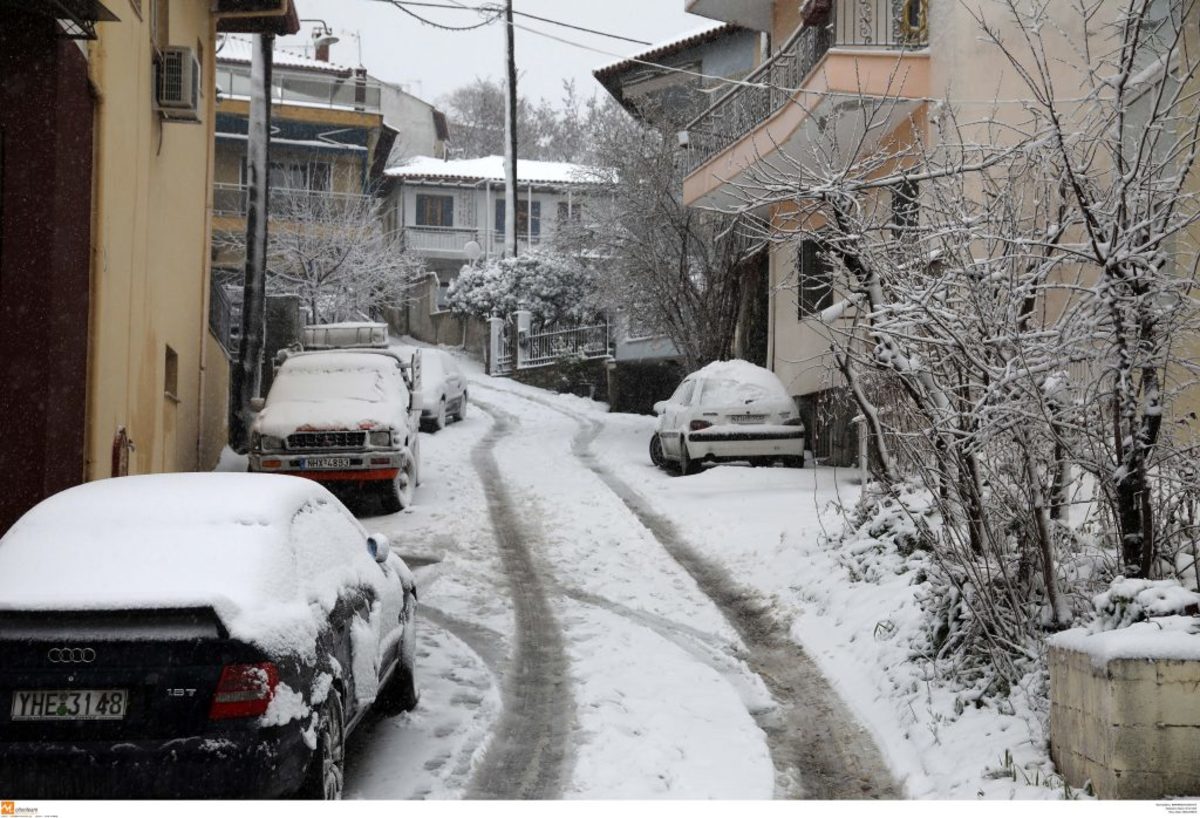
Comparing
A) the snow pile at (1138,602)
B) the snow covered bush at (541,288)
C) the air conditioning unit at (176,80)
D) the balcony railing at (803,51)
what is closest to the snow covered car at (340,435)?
the air conditioning unit at (176,80)

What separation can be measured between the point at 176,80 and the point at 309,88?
1016 cm

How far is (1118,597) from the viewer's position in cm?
546

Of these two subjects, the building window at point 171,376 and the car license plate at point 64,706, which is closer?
the car license plate at point 64,706

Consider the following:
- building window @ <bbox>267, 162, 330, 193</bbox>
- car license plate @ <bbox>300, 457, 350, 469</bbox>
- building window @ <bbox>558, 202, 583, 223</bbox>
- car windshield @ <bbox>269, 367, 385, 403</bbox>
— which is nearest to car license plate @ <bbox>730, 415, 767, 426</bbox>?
car windshield @ <bbox>269, 367, 385, 403</bbox>

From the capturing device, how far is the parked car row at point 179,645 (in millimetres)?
4523

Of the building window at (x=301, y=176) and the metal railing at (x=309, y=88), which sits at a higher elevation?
the building window at (x=301, y=176)

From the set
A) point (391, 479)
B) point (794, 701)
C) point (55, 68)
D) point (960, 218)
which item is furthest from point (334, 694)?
point (391, 479)

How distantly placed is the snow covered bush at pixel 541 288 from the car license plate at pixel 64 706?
27.0m

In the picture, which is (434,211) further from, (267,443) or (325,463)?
(325,463)

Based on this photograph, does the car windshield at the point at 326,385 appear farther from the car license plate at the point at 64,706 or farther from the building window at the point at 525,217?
the building window at the point at 525,217

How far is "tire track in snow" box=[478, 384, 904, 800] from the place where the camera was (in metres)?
5.82

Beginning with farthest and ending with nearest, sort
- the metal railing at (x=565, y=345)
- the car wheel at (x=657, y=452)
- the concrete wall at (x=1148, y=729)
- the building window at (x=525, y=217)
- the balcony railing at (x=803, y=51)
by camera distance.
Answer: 1. the building window at (x=525, y=217)
2. the metal railing at (x=565, y=345)
3. the car wheel at (x=657, y=452)
4. the balcony railing at (x=803, y=51)
5. the concrete wall at (x=1148, y=729)

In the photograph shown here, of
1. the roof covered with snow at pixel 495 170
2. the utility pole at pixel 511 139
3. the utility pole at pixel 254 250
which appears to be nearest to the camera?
the utility pole at pixel 511 139

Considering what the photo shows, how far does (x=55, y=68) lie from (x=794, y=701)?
629 cm
